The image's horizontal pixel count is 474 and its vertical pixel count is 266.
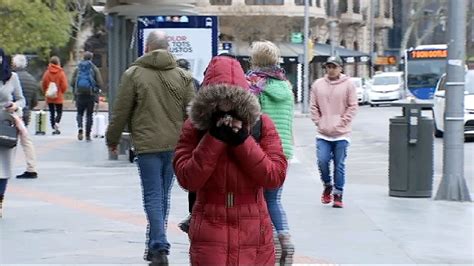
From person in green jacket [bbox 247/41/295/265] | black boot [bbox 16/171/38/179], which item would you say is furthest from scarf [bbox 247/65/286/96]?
black boot [bbox 16/171/38/179]

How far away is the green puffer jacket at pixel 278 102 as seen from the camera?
8305 mm

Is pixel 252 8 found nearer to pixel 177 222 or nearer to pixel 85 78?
pixel 85 78

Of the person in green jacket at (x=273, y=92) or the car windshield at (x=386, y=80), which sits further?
the car windshield at (x=386, y=80)

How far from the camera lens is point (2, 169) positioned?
10.8 m

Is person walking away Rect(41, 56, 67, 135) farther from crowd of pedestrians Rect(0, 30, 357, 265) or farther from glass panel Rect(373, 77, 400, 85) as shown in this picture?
glass panel Rect(373, 77, 400, 85)

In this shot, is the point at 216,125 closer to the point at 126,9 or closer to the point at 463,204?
the point at 463,204

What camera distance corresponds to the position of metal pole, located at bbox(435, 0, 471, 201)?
1290 cm

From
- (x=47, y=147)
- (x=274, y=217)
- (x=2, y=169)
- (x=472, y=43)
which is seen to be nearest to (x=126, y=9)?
(x=47, y=147)

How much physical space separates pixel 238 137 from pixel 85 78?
678 inches

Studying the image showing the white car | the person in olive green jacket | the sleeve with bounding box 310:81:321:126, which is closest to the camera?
the person in olive green jacket

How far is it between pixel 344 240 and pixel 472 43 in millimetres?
80436

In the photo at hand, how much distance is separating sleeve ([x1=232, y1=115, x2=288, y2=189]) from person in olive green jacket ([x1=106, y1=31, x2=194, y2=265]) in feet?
8.32

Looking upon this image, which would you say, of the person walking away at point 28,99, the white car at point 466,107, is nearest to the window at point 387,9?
the white car at point 466,107

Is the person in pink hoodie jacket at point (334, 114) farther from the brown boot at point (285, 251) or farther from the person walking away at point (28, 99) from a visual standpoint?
the person walking away at point (28, 99)
